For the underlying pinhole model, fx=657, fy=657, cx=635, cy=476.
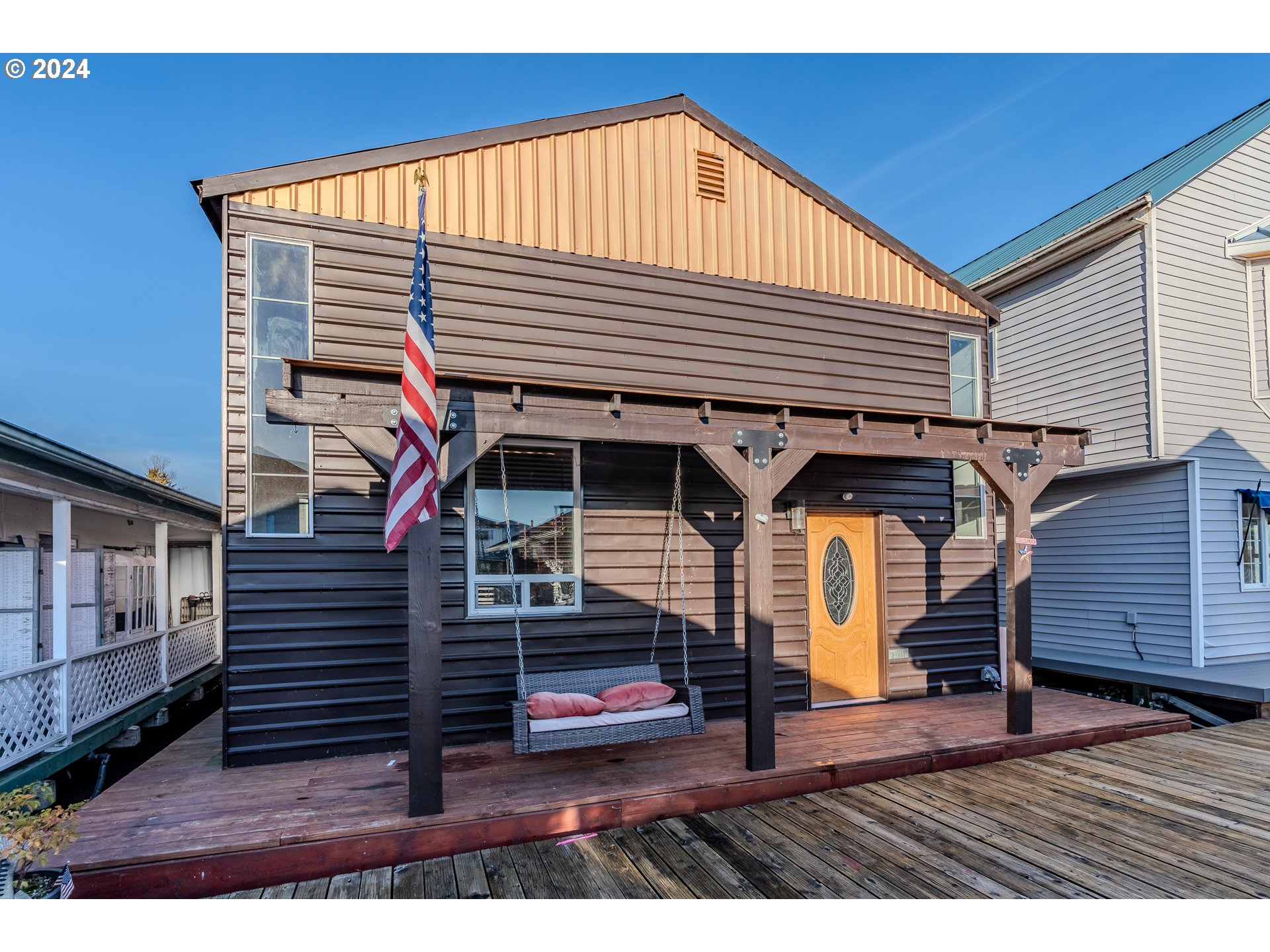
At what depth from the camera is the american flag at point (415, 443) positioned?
3441mm

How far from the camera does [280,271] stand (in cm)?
490

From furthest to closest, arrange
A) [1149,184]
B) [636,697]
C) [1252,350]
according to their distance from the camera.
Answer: [1149,184] < [1252,350] < [636,697]

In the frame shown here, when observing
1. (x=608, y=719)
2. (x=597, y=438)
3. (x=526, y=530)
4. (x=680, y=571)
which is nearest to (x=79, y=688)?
(x=526, y=530)

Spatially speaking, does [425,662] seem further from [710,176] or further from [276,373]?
[710,176]

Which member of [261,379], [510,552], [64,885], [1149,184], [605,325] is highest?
[1149,184]

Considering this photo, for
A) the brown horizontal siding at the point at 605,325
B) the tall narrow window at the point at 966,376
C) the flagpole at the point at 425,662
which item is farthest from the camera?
the tall narrow window at the point at 966,376

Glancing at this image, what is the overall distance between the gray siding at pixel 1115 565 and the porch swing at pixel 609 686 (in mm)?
5842

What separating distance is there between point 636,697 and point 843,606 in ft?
9.30

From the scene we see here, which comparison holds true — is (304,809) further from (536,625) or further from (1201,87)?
(1201,87)

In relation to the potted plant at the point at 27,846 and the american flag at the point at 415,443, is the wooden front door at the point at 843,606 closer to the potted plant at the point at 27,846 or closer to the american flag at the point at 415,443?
the american flag at the point at 415,443

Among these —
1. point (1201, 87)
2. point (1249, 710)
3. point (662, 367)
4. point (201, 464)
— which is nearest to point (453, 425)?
point (662, 367)

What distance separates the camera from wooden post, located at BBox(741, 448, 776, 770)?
4.43 metres

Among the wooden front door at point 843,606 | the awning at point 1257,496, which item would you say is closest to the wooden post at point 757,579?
the wooden front door at point 843,606
